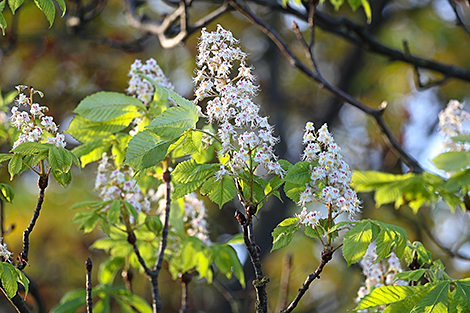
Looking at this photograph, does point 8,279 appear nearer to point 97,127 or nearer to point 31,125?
point 31,125

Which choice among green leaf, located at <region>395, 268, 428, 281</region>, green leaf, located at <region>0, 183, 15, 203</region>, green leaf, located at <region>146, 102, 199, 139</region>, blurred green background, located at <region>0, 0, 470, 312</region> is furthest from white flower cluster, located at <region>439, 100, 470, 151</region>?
blurred green background, located at <region>0, 0, 470, 312</region>

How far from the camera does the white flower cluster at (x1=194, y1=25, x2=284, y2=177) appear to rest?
1395mm

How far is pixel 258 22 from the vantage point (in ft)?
9.95

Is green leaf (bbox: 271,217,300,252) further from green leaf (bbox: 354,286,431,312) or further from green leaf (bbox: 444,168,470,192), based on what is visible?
green leaf (bbox: 444,168,470,192)

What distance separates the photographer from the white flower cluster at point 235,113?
1.39 meters

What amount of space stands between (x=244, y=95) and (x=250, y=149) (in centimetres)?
21

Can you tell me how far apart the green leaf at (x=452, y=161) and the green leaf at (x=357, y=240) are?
0.31 m

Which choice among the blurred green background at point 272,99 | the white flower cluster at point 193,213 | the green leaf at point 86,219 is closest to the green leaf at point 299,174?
the green leaf at point 86,219

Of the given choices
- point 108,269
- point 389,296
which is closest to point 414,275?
point 389,296

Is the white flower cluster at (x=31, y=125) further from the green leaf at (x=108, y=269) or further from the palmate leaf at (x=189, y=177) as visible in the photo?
the green leaf at (x=108, y=269)

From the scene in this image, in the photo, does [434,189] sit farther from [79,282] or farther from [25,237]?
[79,282]

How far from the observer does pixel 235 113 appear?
A: 1.47m

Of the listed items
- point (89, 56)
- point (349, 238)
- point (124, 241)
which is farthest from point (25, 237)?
point (89, 56)

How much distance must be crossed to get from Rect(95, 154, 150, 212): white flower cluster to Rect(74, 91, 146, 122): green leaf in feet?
1.21
